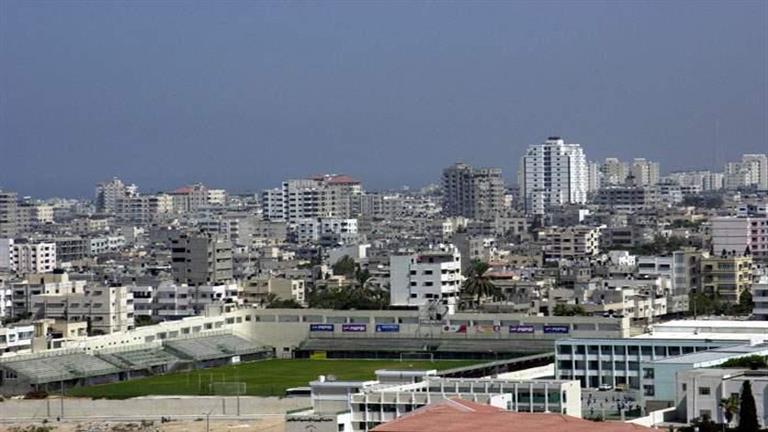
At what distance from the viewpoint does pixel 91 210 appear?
135 m

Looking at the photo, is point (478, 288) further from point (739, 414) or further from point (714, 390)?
point (739, 414)

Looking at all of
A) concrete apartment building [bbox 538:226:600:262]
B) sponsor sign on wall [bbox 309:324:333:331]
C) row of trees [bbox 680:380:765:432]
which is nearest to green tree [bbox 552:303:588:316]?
sponsor sign on wall [bbox 309:324:333:331]

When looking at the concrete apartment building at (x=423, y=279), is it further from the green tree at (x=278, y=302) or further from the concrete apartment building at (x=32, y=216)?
the concrete apartment building at (x=32, y=216)

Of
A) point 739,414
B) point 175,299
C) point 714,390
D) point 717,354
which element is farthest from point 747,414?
point 175,299

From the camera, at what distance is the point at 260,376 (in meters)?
40.4

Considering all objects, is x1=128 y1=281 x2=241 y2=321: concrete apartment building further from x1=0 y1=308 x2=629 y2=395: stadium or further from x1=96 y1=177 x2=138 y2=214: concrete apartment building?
x1=96 y1=177 x2=138 y2=214: concrete apartment building

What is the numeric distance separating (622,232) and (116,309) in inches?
1477

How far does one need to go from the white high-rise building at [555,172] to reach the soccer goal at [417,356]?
82.1m

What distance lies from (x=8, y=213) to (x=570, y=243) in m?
37.9

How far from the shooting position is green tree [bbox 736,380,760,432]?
25172 millimetres

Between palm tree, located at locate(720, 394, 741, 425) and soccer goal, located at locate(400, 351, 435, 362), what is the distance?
53.5 ft

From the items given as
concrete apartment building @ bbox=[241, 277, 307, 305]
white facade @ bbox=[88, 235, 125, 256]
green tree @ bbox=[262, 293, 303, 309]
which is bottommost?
green tree @ bbox=[262, 293, 303, 309]

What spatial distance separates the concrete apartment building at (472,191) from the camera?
112 metres

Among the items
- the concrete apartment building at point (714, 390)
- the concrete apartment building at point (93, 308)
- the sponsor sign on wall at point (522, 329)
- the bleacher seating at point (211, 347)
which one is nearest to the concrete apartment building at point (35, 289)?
the concrete apartment building at point (93, 308)
